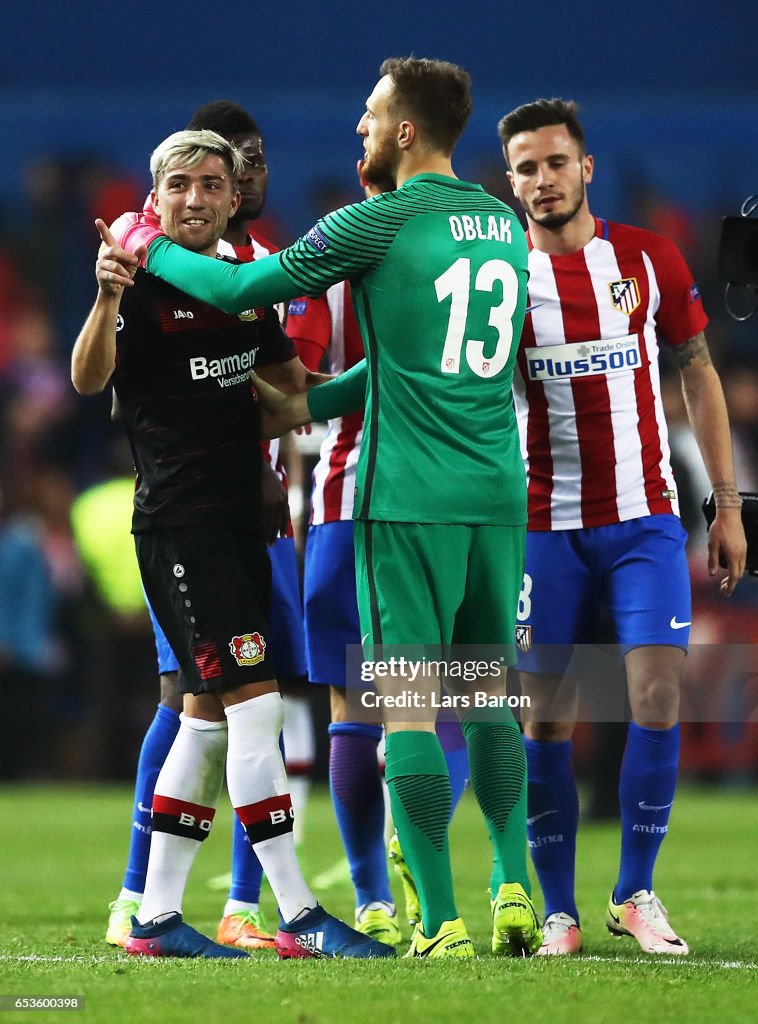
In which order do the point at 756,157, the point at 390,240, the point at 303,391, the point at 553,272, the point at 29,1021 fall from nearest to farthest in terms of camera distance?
the point at 29,1021 → the point at 390,240 → the point at 303,391 → the point at 553,272 → the point at 756,157

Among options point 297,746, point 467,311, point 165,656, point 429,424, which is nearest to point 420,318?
point 467,311

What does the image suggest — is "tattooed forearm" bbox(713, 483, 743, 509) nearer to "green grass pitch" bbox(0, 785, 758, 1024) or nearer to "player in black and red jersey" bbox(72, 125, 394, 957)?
"green grass pitch" bbox(0, 785, 758, 1024)

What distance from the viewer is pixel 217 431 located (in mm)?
4262

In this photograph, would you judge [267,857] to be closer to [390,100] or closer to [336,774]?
[336,774]

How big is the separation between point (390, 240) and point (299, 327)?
1.15 m

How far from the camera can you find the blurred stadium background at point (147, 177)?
38.7 ft

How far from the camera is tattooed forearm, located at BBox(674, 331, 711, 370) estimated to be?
4.91 metres

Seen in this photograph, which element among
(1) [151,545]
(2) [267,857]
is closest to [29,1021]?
(2) [267,857]

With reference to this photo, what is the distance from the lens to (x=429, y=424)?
4.00 m

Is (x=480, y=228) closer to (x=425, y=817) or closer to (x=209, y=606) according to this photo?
(x=209, y=606)

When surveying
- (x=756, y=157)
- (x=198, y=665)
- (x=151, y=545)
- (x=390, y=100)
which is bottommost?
(x=198, y=665)

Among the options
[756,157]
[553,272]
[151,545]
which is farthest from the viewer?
[756,157]

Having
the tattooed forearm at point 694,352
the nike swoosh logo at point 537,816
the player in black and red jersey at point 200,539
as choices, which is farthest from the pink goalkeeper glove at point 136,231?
the nike swoosh logo at point 537,816

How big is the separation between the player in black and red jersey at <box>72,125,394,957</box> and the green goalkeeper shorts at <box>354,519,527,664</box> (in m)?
0.33
